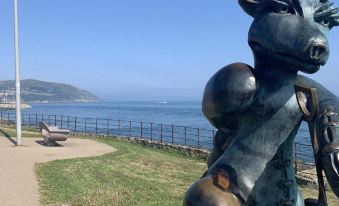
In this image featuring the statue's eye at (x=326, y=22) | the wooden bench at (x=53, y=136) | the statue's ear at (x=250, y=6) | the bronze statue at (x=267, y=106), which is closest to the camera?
the bronze statue at (x=267, y=106)

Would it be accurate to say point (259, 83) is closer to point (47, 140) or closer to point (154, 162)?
point (154, 162)

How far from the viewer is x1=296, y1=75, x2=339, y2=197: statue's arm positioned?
2.37m

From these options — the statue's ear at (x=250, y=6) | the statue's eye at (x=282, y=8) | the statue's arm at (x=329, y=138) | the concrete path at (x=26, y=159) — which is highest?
the statue's ear at (x=250, y=6)

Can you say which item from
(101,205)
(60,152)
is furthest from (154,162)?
(101,205)

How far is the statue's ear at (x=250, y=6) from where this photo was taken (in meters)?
2.82

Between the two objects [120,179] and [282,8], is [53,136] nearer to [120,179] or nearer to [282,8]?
[120,179]

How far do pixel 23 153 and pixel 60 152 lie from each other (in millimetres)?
1311

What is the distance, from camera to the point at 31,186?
11102 millimetres

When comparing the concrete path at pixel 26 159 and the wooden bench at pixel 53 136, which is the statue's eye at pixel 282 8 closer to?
the concrete path at pixel 26 159

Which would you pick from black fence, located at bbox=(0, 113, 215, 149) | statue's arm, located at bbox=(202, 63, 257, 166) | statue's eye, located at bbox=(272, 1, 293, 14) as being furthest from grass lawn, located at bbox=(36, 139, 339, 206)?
statue's eye, located at bbox=(272, 1, 293, 14)

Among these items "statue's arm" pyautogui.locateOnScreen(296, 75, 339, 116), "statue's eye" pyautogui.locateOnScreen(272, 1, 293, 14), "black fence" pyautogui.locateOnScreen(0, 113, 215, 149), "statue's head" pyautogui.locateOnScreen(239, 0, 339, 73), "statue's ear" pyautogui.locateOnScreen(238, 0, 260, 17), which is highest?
"statue's ear" pyautogui.locateOnScreen(238, 0, 260, 17)

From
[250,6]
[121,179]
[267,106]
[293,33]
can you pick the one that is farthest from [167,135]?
[293,33]

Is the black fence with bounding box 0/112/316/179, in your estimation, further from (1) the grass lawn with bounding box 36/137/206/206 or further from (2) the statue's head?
(2) the statue's head

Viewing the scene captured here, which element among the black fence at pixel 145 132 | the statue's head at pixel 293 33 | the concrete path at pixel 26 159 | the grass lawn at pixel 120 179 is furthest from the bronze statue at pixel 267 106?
the black fence at pixel 145 132
